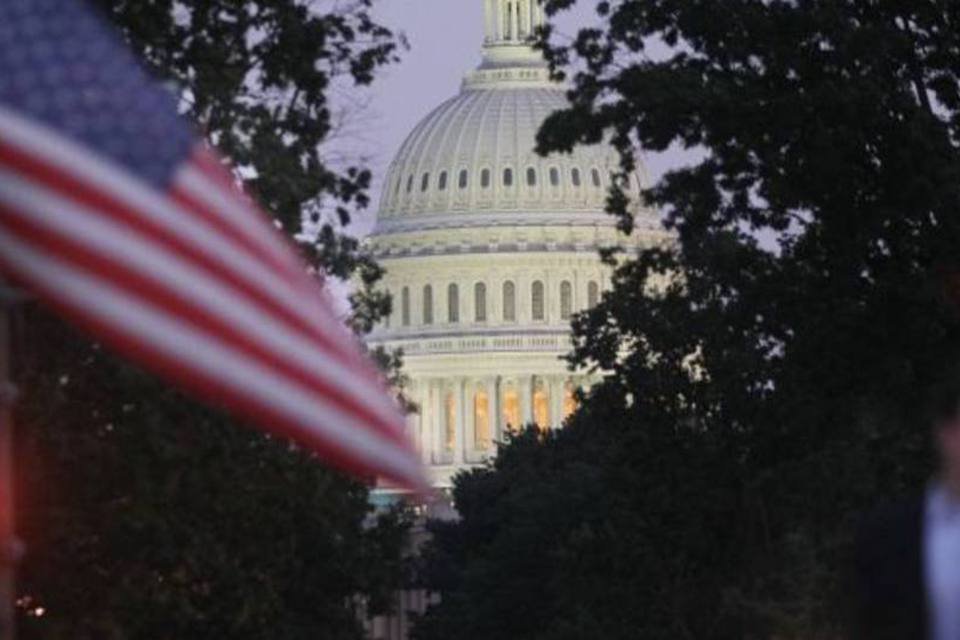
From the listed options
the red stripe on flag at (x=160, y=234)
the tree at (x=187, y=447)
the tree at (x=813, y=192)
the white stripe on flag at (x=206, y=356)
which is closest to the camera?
the white stripe on flag at (x=206, y=356)

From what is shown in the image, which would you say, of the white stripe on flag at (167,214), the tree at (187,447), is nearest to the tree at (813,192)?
the tree at (187,447)

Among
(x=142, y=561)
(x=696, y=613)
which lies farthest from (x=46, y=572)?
(x=696, y=613)

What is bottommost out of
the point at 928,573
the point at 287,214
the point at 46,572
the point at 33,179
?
the point at 928,573

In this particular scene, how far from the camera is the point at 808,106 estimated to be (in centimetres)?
A: 3331

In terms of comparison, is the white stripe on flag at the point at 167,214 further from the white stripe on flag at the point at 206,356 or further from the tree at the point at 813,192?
the tree at the point at 813,192

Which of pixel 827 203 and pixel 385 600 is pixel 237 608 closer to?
pixel 827 203

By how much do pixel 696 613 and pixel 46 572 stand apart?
3287 centimetres

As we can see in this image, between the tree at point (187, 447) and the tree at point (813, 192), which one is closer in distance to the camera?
the tree at point (187, 447)

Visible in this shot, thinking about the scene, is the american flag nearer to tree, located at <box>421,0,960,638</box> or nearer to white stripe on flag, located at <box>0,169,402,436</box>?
white stripe on flag, located at <box>0,169,402,436</box>

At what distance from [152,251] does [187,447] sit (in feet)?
53.9

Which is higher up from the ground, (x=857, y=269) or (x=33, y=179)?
(x=857, y=269)

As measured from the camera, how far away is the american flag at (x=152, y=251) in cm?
743

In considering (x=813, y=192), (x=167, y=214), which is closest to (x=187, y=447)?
(x=813, y=192)

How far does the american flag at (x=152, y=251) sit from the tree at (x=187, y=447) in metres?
13.8
